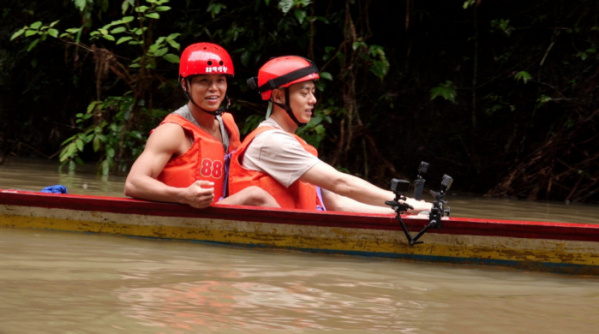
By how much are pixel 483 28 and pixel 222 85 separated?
207 inches

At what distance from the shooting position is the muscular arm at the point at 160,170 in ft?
14.2

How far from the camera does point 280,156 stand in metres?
4.25

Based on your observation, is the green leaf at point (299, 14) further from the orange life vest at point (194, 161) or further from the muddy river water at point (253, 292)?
the muddy river water at point (253, 292)

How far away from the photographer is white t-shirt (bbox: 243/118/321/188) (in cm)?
422

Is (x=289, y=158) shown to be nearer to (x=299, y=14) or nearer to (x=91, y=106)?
(x=299, y=14)

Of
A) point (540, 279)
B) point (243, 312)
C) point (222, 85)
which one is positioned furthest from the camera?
point (222, 85)

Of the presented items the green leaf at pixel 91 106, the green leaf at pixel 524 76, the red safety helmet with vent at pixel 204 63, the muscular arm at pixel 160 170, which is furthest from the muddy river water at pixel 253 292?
the green leaf at pixel 524 76

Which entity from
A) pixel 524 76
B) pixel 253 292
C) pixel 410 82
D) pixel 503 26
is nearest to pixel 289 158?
pixel 253 292

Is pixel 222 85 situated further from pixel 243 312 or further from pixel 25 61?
pixel 25 61

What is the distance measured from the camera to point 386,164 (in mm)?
8461

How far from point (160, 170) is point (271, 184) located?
643 mm

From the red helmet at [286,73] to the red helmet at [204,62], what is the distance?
1.01 feet

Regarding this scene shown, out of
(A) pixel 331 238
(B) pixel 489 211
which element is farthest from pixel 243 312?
(B) pixel 489 211

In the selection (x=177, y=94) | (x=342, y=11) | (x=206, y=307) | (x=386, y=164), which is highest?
(x=342, y=11)
